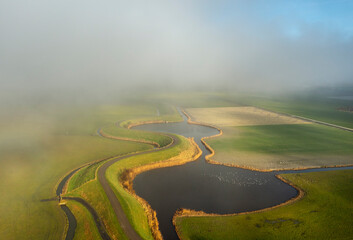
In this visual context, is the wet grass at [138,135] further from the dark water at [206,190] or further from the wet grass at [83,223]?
the wet grass at [83,223]

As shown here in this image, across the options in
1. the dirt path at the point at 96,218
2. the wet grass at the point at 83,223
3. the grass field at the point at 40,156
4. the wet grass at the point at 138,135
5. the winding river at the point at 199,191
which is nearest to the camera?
the wet grass at the point at 83,223

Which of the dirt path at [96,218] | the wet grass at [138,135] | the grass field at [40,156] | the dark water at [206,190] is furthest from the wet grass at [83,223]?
the wet grass at [138,135]

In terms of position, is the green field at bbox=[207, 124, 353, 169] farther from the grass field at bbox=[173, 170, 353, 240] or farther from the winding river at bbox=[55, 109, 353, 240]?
the grass field at bbox=[173, 170, 353, 240]

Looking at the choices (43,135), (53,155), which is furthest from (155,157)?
(43,135)

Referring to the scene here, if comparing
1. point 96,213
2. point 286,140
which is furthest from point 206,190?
point 286,140

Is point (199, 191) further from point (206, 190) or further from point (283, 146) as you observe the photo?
point (283, 146)
